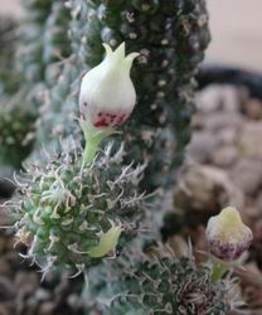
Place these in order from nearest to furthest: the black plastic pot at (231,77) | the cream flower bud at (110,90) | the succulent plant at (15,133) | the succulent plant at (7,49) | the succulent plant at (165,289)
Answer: the cream flower bud at (110,90) < the succulent plant at (165,289) < the succulent plant at (15,133) < the succulent plant at (7,49) < the black plastic pot at (231,77)

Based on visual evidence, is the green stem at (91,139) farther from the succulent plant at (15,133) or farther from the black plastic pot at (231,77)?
the black plastic pot at (231,77)

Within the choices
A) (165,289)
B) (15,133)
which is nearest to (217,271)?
(165,289)

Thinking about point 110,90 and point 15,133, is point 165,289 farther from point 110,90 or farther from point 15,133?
point 15,133

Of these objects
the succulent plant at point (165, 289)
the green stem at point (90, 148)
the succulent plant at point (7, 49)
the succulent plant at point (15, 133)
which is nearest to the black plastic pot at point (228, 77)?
the succulent plant at point (7, 49)

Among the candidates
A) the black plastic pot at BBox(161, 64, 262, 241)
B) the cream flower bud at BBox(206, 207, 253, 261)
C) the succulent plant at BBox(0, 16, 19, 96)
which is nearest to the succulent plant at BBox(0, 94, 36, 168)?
the succulent plant at BBox(0, 16, 19, 96)

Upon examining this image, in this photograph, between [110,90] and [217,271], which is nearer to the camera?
[110,90]

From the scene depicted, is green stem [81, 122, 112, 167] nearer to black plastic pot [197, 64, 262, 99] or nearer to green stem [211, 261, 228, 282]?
green stem [211, 261, 228, 282]
